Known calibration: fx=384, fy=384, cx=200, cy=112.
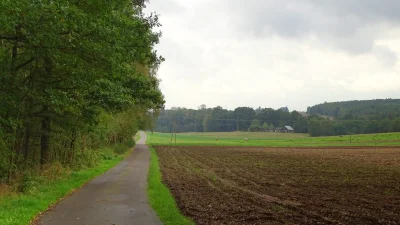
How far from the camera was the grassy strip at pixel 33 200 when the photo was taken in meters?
9.83

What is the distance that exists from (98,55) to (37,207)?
521cm

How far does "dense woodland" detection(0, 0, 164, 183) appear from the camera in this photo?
10.8 metres

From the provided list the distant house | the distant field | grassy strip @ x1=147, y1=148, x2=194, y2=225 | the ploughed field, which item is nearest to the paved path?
→ grassy strip @ x1=147, y1=148, x2=194, y2=225

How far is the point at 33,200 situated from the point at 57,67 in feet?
15.8

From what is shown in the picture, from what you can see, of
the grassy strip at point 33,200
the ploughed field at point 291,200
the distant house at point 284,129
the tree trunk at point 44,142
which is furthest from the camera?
the distant house at point 284,129

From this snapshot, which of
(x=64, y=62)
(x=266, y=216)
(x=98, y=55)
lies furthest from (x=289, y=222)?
(x=64, y=62)

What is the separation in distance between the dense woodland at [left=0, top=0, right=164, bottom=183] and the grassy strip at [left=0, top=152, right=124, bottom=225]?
1588mm

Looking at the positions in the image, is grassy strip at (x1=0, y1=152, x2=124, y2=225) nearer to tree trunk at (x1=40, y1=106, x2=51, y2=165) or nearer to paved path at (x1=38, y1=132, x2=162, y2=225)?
paved path at (x1=38, y1=132, x2=162, y2=225)

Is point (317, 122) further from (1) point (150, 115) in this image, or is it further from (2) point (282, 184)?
(2) point (282, 184)

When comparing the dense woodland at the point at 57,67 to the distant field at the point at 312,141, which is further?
the distant field at the point at 312,141

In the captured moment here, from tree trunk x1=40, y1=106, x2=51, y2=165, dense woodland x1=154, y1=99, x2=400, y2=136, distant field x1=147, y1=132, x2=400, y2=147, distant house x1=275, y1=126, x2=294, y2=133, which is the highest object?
dense woodland x1=154, y1=99, x2=400, y2=136

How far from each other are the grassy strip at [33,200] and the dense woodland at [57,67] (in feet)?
5.21

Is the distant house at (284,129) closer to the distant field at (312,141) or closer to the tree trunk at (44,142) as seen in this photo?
the distant field at (312,141)

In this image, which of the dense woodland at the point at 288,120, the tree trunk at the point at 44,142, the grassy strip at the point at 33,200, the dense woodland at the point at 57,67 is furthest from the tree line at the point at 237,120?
the grassy strip at the point at 33,200
